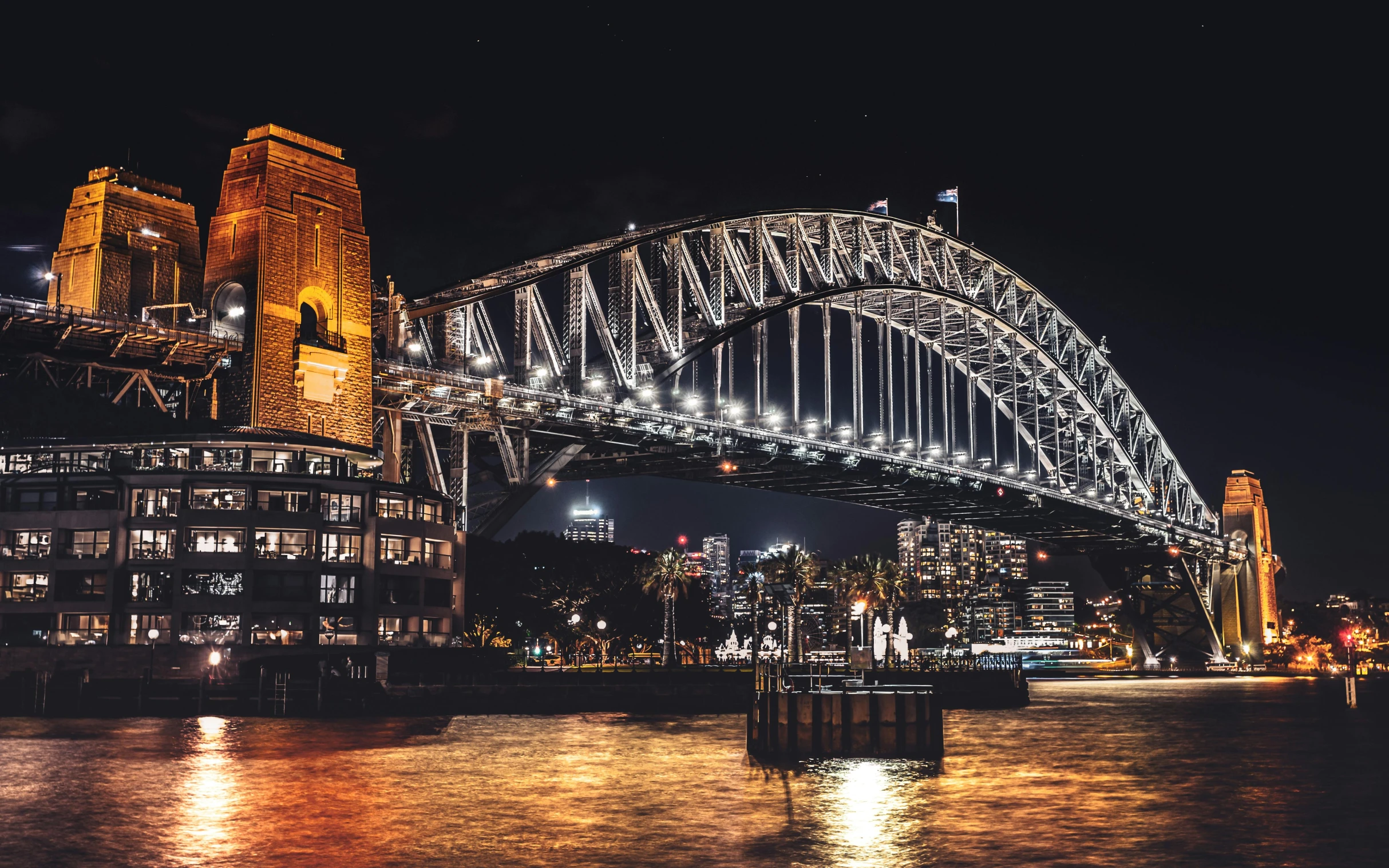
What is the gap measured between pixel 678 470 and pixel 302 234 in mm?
35966

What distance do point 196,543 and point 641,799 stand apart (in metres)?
46.8

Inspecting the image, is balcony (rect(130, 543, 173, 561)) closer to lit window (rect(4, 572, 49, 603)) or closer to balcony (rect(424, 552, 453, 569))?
lit window (rect(4, 572, 49, 603))

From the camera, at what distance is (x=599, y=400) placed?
89.0m

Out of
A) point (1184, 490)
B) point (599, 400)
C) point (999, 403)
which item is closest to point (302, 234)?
point (599, 400)

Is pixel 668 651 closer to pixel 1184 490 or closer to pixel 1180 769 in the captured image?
pixel 1180 769

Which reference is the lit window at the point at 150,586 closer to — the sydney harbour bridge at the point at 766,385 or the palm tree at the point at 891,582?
the sydney harbour bridge at the point at 766,385

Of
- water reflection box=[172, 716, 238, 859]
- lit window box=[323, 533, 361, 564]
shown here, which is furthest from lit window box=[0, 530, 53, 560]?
water reflection box=[172, 716, 238, 859]

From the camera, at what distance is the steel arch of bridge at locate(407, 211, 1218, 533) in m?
89.6

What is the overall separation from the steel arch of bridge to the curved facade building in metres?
13.1

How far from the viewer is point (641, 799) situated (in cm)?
3800

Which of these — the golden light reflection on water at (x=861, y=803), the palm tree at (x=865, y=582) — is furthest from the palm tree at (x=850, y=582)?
the golden light reflection on water at (x=861, y=803)

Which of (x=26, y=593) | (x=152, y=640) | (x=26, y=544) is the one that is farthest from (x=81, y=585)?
(x=152, y=640)

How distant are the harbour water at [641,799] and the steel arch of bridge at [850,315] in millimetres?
33003

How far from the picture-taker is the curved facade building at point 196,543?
76125mm
